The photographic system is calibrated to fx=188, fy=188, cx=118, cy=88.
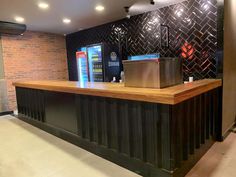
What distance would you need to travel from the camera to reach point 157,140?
194 cm

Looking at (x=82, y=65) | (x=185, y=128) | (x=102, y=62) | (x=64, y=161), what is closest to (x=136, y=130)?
(x=185, y=128)

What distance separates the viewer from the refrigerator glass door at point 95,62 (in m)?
5.39

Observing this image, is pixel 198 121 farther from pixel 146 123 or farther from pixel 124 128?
pixel 124 128

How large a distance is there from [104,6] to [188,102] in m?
2.92

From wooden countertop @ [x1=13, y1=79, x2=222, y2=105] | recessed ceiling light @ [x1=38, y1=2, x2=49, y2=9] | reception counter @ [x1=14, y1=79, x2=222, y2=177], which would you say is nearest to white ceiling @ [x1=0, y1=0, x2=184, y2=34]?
recessed ceiling light @ [x1=38, y1=2, x2=49, y2=9]

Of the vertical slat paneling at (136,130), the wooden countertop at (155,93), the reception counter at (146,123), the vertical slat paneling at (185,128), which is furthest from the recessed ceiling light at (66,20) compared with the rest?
the vertical slat paneling at (185,128)

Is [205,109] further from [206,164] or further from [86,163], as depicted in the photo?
[86,163]

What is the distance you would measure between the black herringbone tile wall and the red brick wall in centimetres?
266

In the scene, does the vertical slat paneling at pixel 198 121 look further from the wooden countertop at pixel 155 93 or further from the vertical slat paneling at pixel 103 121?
the vertical slat paneling at pixel 103 121

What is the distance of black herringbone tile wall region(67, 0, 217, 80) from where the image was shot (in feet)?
12.0

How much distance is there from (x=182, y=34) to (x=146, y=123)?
2.74 m

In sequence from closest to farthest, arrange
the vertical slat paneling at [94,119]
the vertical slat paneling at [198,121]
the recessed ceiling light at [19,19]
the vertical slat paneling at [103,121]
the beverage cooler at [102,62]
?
the vertical slat paneling at [198,121] < the vertical slat paneling at [103,121] < the vertical slat paneling at [94,119] < the recessed ceiling light at [19,19] < the beverage cooler at [102,62]

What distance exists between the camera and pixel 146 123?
202 centimetres

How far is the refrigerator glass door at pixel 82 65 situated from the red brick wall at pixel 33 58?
0.99 meters
